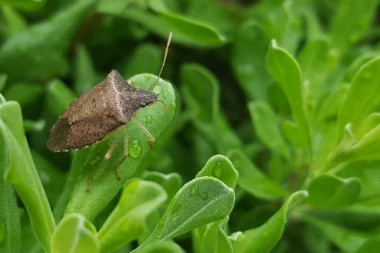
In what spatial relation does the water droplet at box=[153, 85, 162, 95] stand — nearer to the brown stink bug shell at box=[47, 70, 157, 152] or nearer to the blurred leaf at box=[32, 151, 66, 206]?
the brown stink bug shell at box=[47, 70, 157, 152]

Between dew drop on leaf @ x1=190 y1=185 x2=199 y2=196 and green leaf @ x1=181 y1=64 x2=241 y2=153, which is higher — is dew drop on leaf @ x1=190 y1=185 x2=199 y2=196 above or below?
above

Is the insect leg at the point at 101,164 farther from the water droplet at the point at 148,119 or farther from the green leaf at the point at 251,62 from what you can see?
the green leaf at the point at 251,62

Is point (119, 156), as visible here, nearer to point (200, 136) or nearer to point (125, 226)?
point (125, 226)

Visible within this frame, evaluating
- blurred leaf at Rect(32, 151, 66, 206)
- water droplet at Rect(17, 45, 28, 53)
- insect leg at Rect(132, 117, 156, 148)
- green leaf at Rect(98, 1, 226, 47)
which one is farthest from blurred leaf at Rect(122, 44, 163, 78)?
insect leg at Rect(132, 117, 156, 148)

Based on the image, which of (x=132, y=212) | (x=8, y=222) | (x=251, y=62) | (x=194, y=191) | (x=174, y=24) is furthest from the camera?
(x=251, y=62)

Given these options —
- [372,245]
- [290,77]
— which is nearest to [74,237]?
[290,77]

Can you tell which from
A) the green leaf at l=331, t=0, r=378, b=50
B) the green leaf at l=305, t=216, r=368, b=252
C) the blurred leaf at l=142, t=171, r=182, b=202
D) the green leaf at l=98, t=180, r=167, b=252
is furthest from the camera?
the green leaf at l=331, t=0, r=378, b=50

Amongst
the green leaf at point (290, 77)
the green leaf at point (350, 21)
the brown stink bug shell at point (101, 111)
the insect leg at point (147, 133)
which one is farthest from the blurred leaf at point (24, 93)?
the green leaf at point (350, 21)

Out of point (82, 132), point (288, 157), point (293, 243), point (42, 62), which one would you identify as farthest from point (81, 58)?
point (293, 243)
